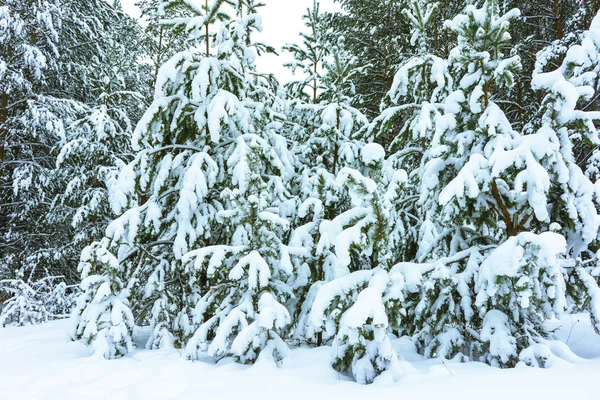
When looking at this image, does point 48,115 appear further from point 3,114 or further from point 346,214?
point 346,214

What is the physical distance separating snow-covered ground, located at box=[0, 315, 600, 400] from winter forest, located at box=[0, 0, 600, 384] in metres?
0.18

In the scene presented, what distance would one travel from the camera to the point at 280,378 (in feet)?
11.5

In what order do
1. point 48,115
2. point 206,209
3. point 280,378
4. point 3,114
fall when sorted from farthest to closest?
1. point 3,114
2. point 48,115
3. point 206,209
4. point 280,378

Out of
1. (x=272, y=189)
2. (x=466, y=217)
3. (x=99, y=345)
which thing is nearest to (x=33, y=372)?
(x=99, y=345)

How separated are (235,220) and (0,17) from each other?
921 centimetres

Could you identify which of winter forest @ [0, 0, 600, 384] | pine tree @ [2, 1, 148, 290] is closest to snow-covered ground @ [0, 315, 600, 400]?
winter forest @ [0, 0, 600, 384]

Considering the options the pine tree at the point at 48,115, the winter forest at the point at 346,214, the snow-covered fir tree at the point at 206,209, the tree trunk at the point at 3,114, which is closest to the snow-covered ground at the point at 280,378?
the winter forest at the point at 346,214

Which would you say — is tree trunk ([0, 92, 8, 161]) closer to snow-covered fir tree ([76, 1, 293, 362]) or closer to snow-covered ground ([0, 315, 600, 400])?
snow-covered fir tree ([76, 1, 293, 362])

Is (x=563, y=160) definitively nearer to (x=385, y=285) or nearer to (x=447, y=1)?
(x=385, y=285)

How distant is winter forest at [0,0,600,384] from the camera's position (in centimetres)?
332

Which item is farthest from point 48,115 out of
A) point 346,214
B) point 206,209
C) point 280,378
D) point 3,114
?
point 280,378

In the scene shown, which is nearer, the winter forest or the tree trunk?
the winter forest

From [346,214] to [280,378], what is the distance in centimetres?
154

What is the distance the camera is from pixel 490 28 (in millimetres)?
3893
